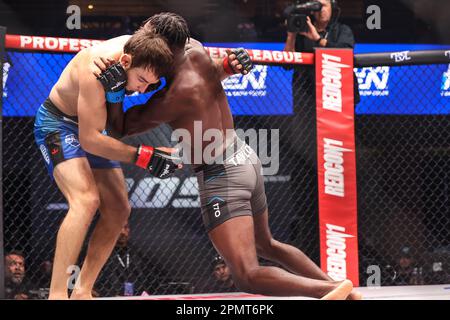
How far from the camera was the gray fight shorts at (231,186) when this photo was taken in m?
2.63

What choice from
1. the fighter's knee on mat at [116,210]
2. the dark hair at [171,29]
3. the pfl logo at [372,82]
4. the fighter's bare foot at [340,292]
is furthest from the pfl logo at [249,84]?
the fighter's bare foot at [340,292]

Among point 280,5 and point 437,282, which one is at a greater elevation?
point 280,5

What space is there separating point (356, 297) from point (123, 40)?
4.17ft

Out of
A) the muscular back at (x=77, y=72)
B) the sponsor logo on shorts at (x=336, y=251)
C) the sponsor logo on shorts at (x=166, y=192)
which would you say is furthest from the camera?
the sponsor logo on shorts at (x=166, y=192)

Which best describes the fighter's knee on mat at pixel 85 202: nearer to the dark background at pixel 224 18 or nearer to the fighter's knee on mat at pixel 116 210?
the fighter's knee on mat at pixel 116 210

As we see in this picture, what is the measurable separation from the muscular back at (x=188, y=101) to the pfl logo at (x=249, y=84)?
162 centimetres

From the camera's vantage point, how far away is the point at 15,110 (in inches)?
166

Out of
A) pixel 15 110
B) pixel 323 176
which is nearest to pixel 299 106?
pixel 323 176

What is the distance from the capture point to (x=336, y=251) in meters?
3.99

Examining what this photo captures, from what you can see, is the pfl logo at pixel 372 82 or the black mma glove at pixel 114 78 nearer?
the black mma glove at pixel 114 78

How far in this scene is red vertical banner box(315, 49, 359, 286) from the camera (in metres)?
3.98

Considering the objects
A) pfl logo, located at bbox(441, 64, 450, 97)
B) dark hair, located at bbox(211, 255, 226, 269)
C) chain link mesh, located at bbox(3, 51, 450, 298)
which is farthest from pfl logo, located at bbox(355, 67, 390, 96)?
dark hair, located at bbox(211, 255, 226, 269)

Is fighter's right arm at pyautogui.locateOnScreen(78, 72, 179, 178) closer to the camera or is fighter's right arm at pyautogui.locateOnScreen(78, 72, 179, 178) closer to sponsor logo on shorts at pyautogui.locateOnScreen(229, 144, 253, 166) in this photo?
sponsor logo on shorts at pyautogui.locateOnScreen(229, 144, 253, 166)
